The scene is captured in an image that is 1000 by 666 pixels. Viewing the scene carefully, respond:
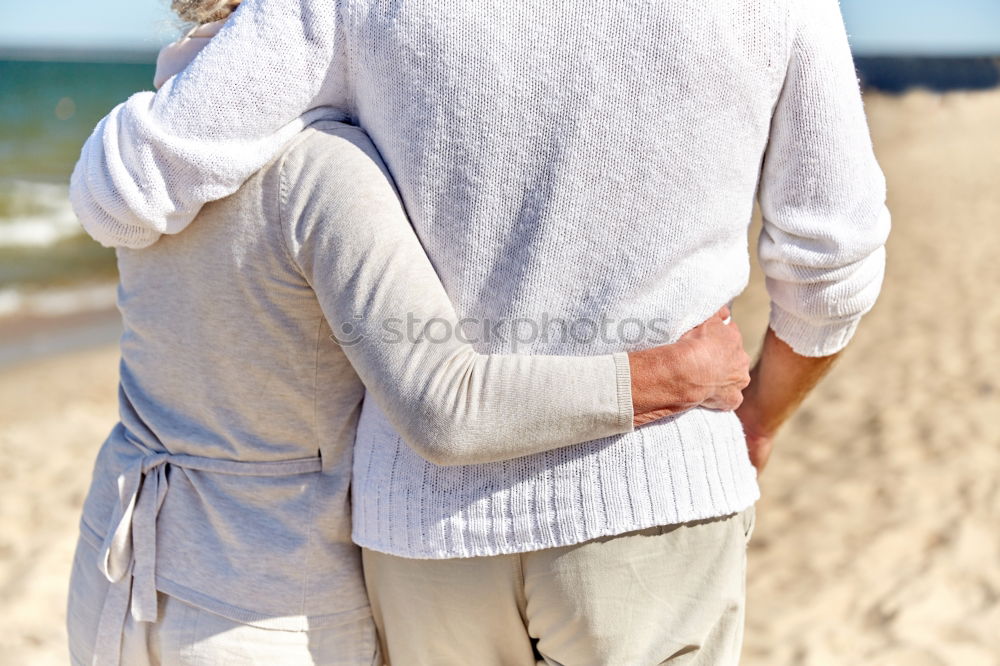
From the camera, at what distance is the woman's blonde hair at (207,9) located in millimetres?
1254

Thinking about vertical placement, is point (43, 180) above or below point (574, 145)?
below

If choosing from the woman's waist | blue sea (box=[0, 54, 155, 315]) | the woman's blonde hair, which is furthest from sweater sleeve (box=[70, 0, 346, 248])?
blue sea (box=[0, 54, 155, 315])

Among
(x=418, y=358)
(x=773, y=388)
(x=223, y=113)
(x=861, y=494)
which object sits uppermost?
(x=223, y=113)

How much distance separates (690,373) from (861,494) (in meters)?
2.90

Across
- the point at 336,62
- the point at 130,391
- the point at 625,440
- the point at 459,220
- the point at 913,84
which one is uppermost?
the point at 336,62

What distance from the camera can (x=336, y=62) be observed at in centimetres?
110

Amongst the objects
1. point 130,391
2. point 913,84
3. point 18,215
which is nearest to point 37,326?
point 18,215

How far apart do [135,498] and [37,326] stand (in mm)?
7337

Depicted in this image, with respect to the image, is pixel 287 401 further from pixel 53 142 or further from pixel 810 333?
pixel 53 142

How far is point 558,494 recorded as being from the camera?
3.68 ft

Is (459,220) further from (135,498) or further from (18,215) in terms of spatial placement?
(18,215)

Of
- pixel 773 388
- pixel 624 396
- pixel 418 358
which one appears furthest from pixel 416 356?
pixel 773 388

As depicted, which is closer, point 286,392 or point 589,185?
point 589,185

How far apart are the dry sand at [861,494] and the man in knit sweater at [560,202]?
194 cm
